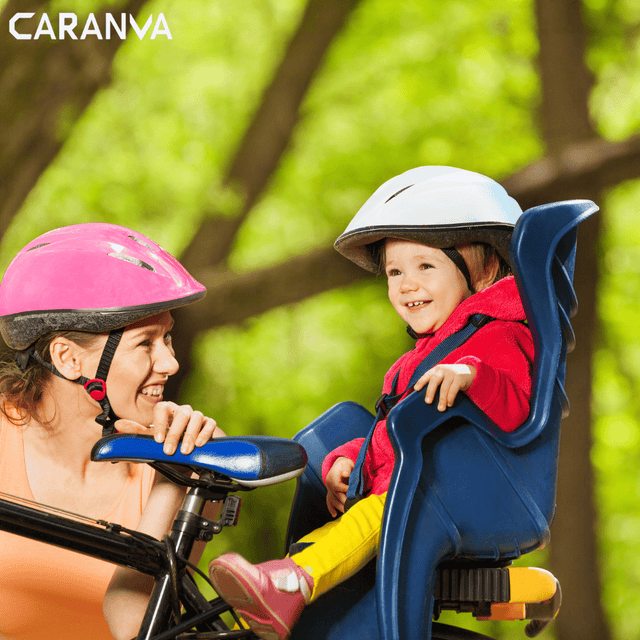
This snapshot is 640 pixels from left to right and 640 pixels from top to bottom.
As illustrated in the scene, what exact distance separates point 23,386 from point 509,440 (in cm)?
98

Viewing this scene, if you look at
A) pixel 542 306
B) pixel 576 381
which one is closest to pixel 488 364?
pixel 542 306

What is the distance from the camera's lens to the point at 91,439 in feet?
4.72

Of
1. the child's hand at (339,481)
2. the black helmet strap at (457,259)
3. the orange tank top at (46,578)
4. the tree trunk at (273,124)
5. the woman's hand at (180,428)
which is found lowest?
the orange tank top at (46,578)

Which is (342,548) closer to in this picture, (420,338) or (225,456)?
(225,456)

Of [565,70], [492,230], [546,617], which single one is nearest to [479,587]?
[546,617]

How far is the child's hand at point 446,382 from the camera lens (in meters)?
1.01

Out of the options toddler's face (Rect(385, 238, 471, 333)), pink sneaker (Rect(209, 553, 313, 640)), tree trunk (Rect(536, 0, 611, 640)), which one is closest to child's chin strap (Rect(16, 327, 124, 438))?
pink sneaker (Rect(209, 553, 313, 640))

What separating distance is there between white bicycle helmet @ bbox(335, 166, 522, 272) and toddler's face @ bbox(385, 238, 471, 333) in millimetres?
35

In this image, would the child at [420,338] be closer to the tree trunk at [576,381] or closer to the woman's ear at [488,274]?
the woman's ear at [488,274]

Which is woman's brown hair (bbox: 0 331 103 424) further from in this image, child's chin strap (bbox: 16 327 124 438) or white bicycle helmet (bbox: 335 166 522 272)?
white bicycle helmet (bbox: 335 166 522 272)

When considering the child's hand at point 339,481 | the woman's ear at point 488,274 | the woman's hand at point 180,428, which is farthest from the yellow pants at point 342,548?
the woman's ear at point 488,274

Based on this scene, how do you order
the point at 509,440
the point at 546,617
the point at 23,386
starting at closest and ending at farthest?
the point at 509,440
the point at 546,617
the point at 23,386

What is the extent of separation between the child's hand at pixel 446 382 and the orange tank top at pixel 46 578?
75cm

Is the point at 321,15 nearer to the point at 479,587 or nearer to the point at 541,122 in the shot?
the point at 541,122
